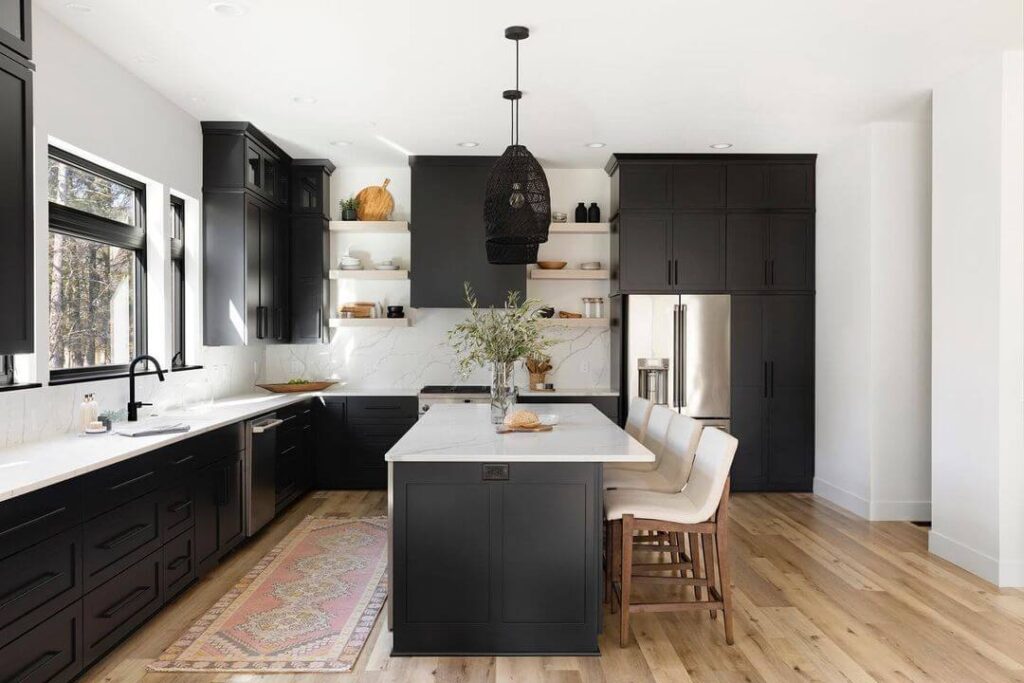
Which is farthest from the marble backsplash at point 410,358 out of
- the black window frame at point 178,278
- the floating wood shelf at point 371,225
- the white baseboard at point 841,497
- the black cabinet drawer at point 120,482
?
the black cabinet drawer at point 120,482

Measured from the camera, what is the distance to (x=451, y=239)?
20.9ft

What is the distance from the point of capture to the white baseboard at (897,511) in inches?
209

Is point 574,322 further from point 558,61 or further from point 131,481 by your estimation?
point 131,481

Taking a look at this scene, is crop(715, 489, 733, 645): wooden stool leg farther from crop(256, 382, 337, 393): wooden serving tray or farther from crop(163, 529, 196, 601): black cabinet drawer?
crop(256, 382, 337, 393): wooden serving tray

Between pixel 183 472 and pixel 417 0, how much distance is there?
2.58m

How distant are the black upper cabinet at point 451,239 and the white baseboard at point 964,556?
3.60m

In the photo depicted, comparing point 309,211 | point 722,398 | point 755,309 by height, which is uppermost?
point 309,211

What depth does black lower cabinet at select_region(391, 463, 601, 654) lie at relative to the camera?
3045mm

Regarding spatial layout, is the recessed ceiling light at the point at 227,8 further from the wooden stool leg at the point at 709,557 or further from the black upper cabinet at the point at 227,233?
the wooden stool leg at the point at 709,557

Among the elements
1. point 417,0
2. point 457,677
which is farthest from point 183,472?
point 417,0

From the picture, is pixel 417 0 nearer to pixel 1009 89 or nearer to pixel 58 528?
pixel 58 528

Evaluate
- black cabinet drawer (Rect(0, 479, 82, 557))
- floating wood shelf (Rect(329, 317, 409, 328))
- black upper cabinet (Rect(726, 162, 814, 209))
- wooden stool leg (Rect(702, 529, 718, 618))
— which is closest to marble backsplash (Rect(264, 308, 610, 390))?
floating wood shelf (Rect(329, 317, 409, 328))

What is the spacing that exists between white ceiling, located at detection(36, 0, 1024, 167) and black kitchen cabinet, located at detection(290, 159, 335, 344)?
0.85 meters

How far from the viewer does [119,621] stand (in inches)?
121
